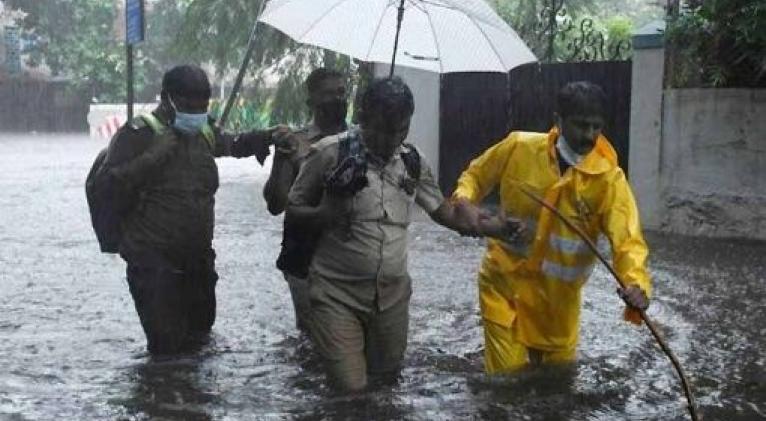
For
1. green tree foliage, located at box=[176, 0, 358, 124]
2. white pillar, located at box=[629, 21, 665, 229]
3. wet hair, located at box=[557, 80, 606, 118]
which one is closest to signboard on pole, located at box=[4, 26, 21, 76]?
green tree foliage, located at box=[176, 0, 358, 124]

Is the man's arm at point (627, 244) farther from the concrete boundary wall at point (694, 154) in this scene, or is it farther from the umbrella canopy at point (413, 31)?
the concrete boundary wall at point (694, 154)

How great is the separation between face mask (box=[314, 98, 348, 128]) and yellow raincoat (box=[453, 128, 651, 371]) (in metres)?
0.99

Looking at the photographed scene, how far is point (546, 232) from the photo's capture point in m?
4.40

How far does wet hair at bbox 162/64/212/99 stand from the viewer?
5012 mm

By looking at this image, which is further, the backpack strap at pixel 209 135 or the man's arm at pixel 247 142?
the man's arm at pixel 247 142

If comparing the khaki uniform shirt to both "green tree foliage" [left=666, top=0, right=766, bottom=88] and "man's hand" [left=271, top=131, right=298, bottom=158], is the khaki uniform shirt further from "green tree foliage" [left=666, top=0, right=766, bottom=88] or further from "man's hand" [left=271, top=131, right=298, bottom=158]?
"green tree foliage" [left=666, top=0, right=766, bottom=88]

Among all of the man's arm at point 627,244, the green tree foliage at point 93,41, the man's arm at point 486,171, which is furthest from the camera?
the green tree foliage at point 93,41

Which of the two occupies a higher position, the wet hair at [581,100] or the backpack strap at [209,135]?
the wet hair at [581,100]

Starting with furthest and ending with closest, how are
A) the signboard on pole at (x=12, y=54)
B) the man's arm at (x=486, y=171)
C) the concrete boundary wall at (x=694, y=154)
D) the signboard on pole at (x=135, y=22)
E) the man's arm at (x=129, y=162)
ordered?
the signboard on pole at (x=12, y=54), the signboard on pole at (x=135, y=22), the concrete boundary wall at (x=694, y=154), the man's arm at (x=129, y=162), the man's arm at (x=486, y=171)

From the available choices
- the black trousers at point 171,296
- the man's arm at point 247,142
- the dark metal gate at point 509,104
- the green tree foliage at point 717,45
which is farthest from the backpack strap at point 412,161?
the dark metal gate at point 509,104

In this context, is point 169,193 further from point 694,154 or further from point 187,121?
point 694,154

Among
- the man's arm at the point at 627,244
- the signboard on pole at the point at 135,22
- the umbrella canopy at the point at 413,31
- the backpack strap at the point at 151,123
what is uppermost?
the signboard on pole at the point at 135,22

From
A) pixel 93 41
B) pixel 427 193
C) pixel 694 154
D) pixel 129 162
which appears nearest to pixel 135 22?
pixel 129 162

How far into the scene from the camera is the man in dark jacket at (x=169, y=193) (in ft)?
16.3
